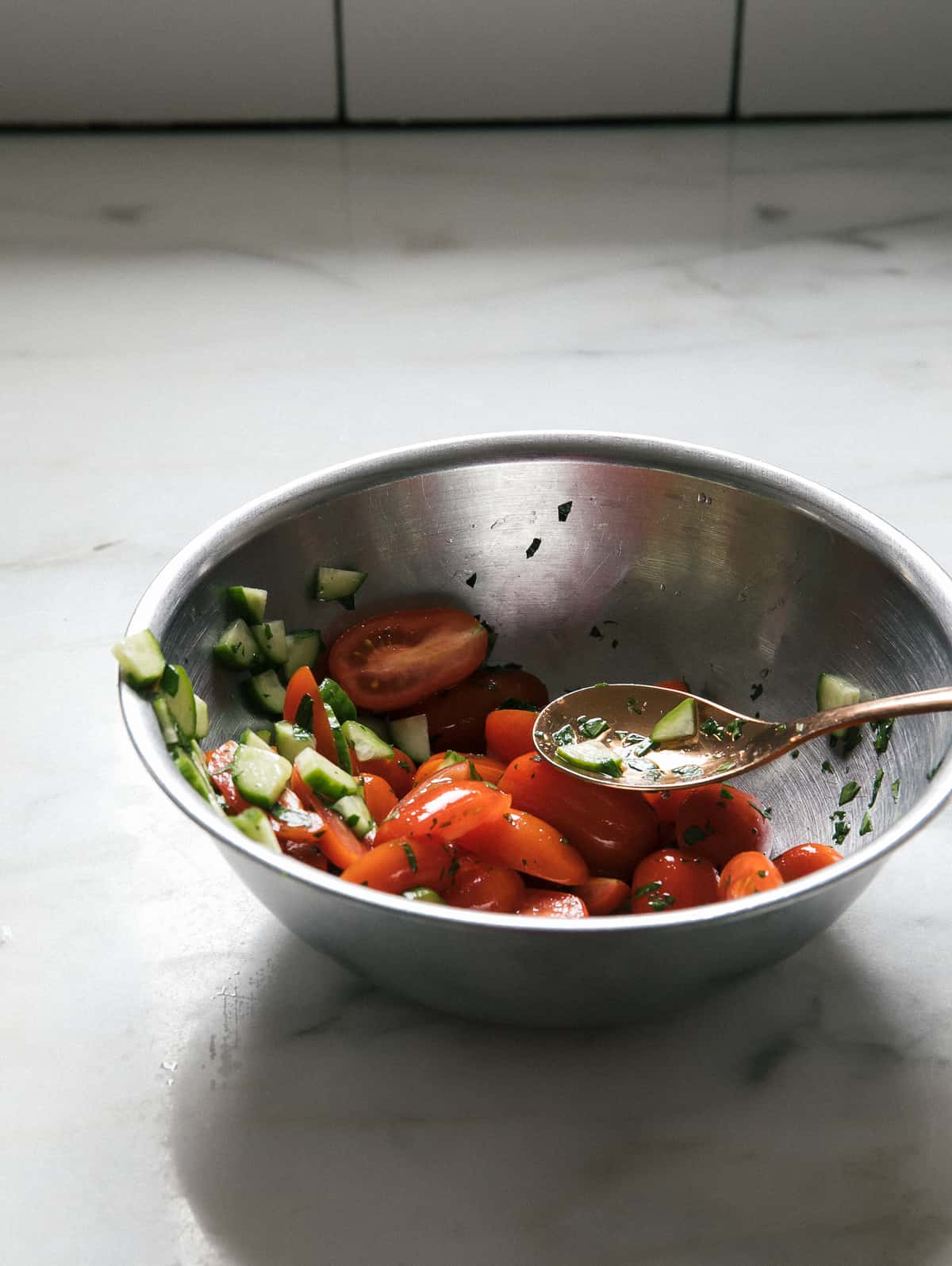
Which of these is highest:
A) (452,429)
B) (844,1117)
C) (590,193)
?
(590,193)

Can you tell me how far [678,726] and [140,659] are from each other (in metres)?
0.33

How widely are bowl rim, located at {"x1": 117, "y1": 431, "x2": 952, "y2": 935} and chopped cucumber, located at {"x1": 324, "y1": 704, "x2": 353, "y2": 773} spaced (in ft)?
0.40

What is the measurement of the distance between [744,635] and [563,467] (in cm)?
17

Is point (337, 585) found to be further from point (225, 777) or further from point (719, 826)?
point (719, 826)

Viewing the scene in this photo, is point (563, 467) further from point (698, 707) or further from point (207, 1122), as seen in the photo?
point (207, 1122)

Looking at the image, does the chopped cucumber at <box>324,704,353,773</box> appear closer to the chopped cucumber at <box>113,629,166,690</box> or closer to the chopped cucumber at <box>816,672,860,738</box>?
the chopped cucumber at <box>113,629,166,690</box>

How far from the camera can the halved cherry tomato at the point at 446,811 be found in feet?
2.34

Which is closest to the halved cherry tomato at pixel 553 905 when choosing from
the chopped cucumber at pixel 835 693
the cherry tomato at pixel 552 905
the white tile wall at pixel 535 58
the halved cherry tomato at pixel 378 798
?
the cherry tomato at pixel 552 905

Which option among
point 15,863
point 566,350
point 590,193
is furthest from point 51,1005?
point 590,193

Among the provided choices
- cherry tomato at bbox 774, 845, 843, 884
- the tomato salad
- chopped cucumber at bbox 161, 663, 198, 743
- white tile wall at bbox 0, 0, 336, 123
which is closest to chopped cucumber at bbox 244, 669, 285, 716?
the tomato salad

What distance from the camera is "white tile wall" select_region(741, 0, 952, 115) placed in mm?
1875

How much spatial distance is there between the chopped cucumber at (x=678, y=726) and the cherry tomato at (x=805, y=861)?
0.36 feet

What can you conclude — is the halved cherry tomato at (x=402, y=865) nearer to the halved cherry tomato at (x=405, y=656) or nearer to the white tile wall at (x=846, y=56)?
the halved cherry tomato at (x=405, y=656)

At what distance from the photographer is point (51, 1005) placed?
2.45 ft
